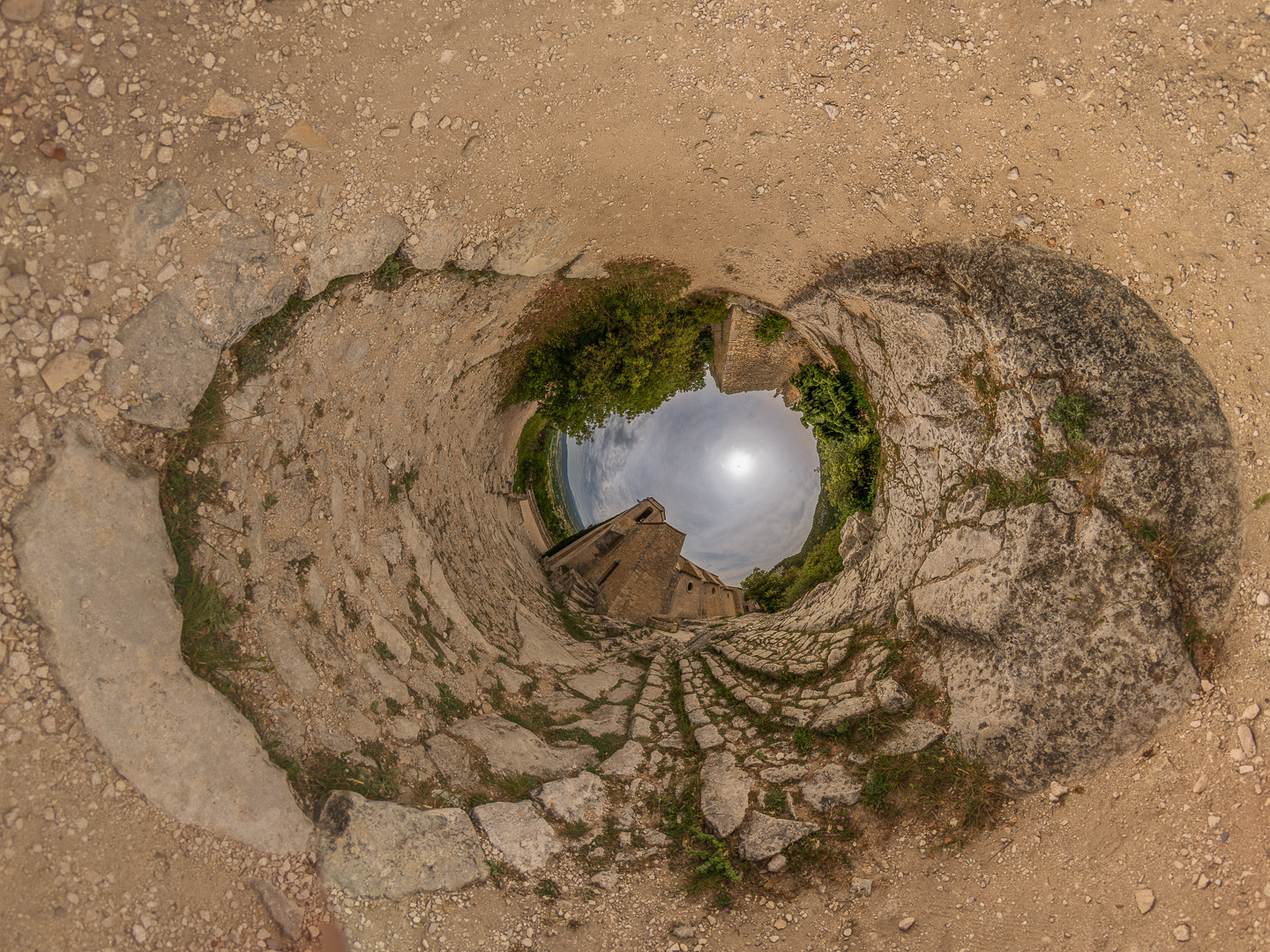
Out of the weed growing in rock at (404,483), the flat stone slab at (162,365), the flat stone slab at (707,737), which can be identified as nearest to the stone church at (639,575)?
the weed growing in rock at (404,483)

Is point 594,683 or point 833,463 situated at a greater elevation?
point 833,463

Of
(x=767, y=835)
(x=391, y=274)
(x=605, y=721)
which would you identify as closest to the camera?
(x=767, y=835)

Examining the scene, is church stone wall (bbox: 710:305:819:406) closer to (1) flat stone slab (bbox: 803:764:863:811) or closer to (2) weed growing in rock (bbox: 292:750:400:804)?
(1) flat stone slab (bbox: 803:764:863:811)

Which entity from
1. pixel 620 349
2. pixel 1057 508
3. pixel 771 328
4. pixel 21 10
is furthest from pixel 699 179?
pixel 21 10

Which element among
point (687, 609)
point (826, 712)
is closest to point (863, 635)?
point (826, 712)

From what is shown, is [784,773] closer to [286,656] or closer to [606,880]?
[606,880]

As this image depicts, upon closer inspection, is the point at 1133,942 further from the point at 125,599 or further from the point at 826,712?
the point at 125,599
